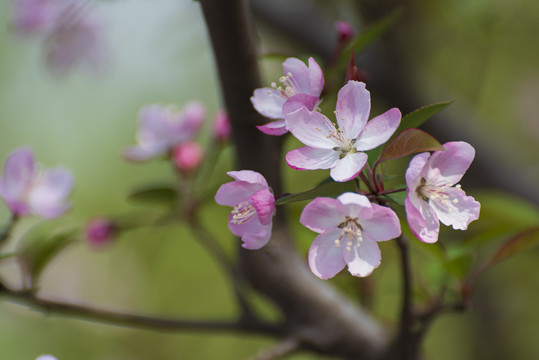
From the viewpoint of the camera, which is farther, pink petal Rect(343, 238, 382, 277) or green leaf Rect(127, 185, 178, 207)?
green leaf Rect(127, 185, 178, 207)

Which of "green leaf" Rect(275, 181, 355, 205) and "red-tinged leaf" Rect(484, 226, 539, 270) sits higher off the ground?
"green leaf" Rect(275, 181, 355, 205)

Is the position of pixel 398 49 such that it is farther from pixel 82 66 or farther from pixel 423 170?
pixel 423 170

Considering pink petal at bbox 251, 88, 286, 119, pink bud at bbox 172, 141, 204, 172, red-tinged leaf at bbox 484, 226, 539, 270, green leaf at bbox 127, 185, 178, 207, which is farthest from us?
pink bud at bbox 172, 141, 204, 172

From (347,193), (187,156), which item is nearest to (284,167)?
(187,156)

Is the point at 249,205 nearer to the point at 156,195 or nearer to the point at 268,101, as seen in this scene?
the point at 268,101

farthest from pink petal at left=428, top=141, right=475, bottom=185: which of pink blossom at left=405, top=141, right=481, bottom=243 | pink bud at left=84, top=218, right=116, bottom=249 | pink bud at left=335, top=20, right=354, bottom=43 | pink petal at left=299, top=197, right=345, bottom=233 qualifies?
pink bud at left=84, top=218, right=116, bottom=249

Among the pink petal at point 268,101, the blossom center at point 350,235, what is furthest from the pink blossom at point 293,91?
the blossom center at point 350,235

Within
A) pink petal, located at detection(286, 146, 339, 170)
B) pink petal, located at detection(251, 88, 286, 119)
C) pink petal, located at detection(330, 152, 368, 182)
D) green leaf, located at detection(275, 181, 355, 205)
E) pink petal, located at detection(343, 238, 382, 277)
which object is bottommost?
pink petal, located at detection(343, 238, 382, 277)

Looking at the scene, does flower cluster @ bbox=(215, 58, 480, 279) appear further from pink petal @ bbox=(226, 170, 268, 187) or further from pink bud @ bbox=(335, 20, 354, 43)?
pink bud @ bbox=(335, 20, 354, 43)
